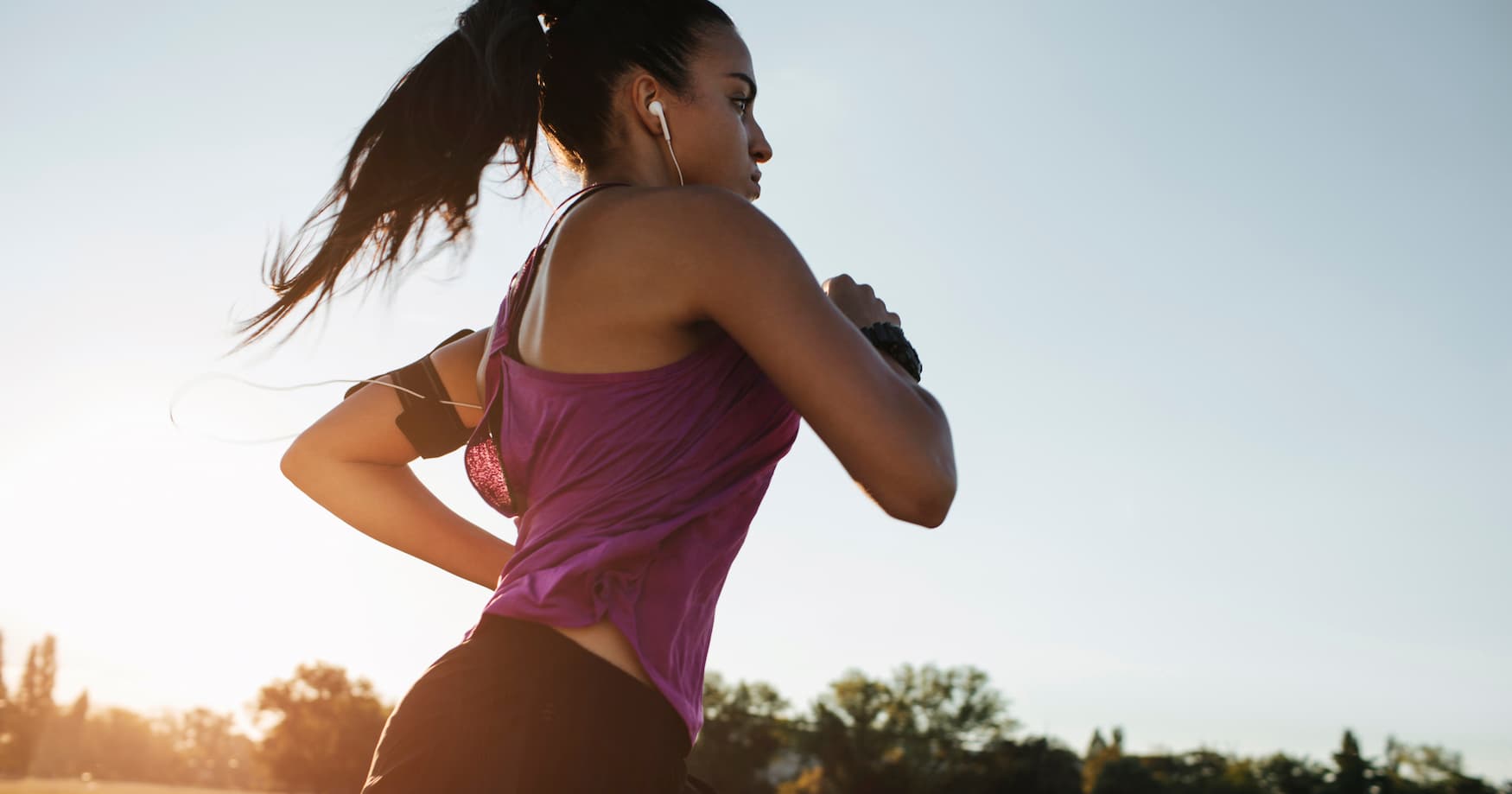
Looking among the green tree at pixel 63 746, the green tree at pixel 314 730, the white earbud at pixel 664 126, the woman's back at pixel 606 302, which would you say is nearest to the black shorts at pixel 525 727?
the woman's back at pixel 606 302

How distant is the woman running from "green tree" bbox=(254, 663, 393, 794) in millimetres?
96750

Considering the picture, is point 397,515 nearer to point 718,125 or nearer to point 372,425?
point 372,425

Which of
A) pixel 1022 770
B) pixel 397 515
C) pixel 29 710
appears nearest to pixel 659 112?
pixel 397 515

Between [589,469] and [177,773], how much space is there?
5643 inches

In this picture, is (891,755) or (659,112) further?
(891,755)

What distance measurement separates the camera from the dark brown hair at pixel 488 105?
237 cm

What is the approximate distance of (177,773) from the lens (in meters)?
126

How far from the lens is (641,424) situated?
190cm

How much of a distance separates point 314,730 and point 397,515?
99.7 meters

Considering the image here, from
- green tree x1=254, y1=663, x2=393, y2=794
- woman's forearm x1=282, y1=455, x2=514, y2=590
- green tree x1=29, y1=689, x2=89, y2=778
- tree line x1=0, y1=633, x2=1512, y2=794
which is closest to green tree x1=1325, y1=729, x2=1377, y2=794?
tree line x1=0, y1=633, x2=1512, y2=794

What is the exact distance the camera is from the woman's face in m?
2.25

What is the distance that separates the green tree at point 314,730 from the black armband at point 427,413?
9606cm

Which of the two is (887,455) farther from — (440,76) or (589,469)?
(440,76)

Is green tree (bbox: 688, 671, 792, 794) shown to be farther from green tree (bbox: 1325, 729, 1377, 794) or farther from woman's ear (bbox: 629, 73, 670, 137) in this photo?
woman's ear (bbox: 629, 73, 670, 137)
